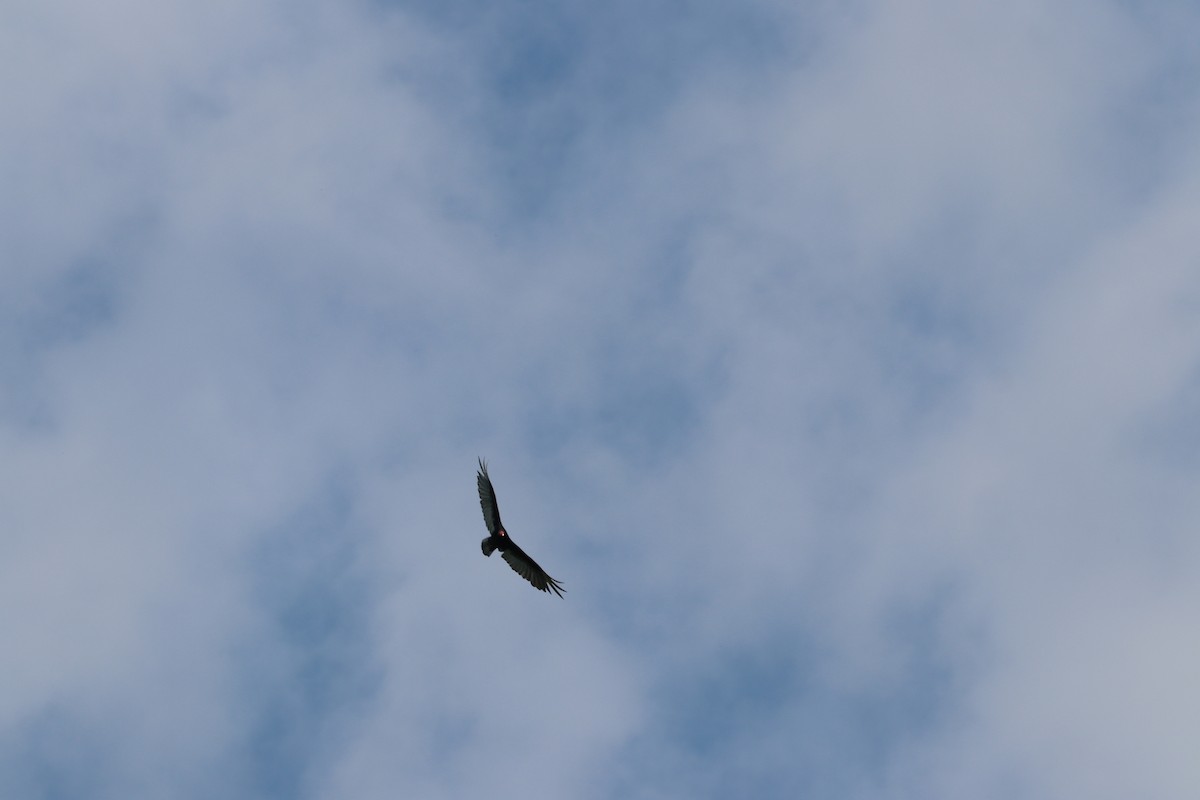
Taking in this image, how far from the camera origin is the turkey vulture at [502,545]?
298ft

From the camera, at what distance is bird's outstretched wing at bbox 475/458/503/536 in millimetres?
90688

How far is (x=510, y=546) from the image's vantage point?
92062 mm

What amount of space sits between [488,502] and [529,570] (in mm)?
5723

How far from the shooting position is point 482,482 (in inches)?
3573

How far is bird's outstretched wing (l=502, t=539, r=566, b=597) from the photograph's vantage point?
304 feet

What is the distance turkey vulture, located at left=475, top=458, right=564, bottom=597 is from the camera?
90.8 metres

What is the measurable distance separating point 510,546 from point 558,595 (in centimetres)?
488

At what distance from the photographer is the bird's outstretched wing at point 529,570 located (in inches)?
3649

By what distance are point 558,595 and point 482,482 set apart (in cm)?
934

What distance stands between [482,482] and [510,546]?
459cm

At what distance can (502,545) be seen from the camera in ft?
301

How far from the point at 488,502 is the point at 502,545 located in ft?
9.57

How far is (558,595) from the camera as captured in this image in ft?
309
